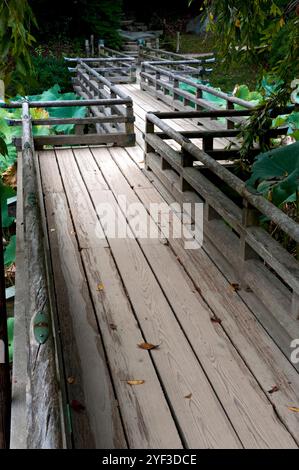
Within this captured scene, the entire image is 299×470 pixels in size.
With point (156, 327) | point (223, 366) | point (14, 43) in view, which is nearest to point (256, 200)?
point (156, 327)

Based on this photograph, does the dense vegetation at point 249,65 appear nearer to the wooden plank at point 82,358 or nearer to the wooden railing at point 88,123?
the wooden plank at point 82,358

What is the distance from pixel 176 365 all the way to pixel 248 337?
1.69 feet

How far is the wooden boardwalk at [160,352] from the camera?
2812 mm

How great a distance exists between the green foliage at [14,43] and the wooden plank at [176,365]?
160 cm

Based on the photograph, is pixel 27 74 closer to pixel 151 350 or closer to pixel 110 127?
pixel 151 350

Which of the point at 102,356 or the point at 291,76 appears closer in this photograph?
the point at 102,356

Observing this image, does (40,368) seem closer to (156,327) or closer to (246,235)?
(156,327)

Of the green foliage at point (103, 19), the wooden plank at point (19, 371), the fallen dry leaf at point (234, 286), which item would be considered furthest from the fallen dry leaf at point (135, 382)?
the green foliage at point (103, 19)

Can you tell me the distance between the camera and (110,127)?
11453mm

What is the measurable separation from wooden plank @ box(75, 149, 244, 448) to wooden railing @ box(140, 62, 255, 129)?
4.36 meters

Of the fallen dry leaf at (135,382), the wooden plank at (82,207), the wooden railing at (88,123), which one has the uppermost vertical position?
the wooden railing at (88,123)
